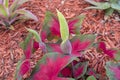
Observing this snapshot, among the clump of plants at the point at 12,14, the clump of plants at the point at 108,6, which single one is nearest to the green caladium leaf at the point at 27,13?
the clump of plants at the point at 12,14

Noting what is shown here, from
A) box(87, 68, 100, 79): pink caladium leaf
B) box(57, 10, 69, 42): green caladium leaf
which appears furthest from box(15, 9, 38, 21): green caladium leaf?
box(57, 10, 69, 42): green caladium leaf

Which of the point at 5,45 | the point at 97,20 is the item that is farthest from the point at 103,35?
the point at 5,45

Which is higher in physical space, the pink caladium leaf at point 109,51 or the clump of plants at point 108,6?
the clump of plants at point 108,6

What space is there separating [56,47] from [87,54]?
307 millimetres

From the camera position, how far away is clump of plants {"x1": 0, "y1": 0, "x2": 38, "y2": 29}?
4.66ft

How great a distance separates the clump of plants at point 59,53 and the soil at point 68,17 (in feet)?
0.64

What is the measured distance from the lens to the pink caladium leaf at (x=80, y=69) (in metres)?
1.09

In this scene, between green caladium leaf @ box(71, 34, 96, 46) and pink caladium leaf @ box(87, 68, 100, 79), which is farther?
pink caladium leaf @ box(87, 68, 100, 79)

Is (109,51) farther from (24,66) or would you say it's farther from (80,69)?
(24,66)

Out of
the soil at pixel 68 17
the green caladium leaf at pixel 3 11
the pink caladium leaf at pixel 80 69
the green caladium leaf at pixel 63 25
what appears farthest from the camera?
the green caladium leaf at pixel 3 11

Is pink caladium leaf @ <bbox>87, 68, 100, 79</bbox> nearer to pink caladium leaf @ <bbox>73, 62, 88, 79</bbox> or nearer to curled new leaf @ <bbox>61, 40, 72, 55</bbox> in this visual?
pink caladium leaf @ <bbox>73, 62, 88, 79</bbox>

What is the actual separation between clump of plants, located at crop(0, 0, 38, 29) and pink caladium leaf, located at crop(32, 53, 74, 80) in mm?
530

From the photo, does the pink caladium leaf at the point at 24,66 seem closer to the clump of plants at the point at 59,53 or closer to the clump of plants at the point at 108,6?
the clump of plants at the point at 59,53

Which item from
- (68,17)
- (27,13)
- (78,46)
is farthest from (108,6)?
(78,46)
